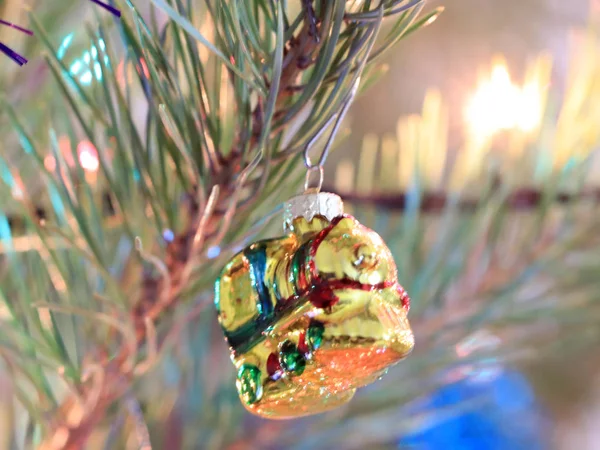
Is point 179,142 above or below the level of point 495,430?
above

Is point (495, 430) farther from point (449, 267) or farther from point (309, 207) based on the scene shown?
point (309, 207)

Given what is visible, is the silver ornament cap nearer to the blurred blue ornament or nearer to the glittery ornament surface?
the glittery ornament surface

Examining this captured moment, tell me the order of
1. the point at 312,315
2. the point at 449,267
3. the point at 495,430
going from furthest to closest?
the point at 495,430
the point at 449,267
the point at 312,315

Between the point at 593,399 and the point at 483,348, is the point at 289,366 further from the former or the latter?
the point at 593,399


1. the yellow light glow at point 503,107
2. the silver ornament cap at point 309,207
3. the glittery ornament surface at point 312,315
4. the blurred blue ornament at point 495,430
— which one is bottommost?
the blurred blue ornament at point 495,430

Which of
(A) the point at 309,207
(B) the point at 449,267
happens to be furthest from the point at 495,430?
(A) the point at 309,207

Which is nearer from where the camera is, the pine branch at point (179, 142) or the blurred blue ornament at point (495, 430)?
the pine branch at point (179, 142)

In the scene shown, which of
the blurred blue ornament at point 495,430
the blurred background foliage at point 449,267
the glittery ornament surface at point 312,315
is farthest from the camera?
the blurred blue ornament at point 495,430

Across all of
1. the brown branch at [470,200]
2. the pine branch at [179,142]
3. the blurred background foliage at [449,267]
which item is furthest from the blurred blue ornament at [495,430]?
the pine branch at [179,142]

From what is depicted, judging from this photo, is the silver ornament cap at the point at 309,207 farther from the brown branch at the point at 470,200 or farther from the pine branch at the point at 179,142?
the brown branch at the point at 470,200
